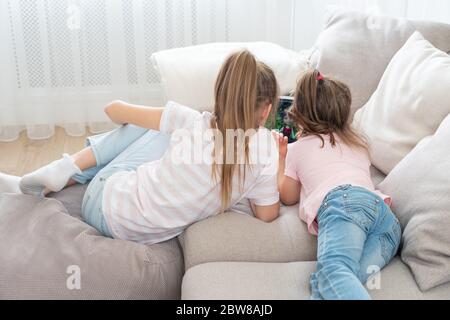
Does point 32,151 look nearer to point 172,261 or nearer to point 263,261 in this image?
point 172,261

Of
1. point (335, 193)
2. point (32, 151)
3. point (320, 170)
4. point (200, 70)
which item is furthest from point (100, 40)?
point (335, 193)

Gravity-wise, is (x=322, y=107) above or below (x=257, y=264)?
above

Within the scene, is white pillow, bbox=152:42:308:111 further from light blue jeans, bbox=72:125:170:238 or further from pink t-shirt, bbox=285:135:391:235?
pink t-shirt, bbox=285:135:391:235

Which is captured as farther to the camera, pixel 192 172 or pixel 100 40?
pixel 100 40

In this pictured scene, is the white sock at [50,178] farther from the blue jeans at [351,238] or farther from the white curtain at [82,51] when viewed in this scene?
the white curtain at [82,51]

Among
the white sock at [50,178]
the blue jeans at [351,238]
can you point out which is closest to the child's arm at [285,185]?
the blue jeans at [351,238]

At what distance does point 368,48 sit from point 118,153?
35.2 inches

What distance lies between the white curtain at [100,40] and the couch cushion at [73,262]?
1.44m

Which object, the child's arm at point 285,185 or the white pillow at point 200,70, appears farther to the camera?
the white pillow at point 200,70

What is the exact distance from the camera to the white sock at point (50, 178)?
5.55ft

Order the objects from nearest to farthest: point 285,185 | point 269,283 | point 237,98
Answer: point 269,283, point 237,98, point 285,185

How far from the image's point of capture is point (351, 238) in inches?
53.9

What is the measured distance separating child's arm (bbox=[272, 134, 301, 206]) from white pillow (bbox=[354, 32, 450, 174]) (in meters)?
0.29

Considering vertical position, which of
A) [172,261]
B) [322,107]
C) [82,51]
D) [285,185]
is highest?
[322,107]
